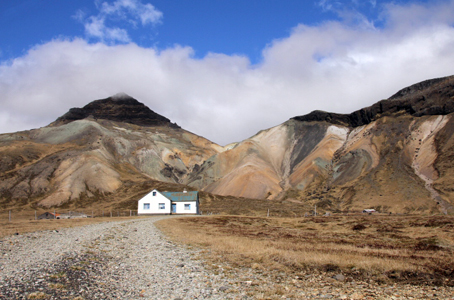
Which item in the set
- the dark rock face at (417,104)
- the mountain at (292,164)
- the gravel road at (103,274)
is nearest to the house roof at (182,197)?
the mountain at (292,164)

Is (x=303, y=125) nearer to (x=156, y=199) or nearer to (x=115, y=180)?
(x=115, y=180)

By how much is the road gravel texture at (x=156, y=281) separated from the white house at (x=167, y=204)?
54846mm

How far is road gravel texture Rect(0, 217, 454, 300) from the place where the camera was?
9.98m

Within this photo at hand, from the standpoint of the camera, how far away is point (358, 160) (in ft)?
355

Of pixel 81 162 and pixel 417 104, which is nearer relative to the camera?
pixel 417 104

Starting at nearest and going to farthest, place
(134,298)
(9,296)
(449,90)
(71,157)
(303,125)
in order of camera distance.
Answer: (9,296), (134,298), (449,90), (71,157), (303,125)

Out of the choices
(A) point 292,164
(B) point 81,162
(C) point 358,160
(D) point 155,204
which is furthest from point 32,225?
(A) point 292,164

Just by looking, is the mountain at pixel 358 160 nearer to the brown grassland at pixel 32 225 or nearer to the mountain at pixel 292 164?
the mountain at pixel 292 164

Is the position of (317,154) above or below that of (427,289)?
above

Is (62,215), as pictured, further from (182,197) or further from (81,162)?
(81,162)

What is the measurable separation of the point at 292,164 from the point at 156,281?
126365 millimetres

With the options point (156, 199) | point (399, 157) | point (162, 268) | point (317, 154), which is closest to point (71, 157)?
point (156, 199)

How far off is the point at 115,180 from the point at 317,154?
69.4 metres

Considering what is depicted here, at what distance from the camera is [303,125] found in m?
154
